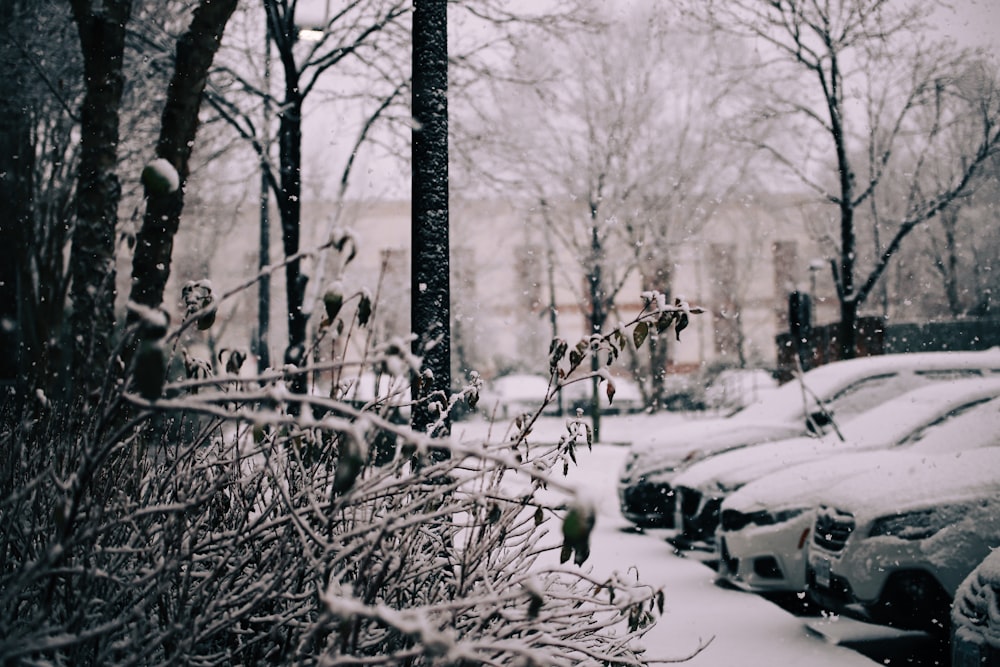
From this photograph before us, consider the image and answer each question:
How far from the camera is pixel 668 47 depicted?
18969 mm

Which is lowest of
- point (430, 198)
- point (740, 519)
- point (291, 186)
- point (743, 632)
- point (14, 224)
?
point (743, 632)

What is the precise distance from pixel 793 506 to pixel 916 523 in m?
1.34

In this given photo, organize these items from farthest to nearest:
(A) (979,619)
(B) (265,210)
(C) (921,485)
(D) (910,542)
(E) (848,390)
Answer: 1. (B) (265,210)
2. (E) (848,390)
3. (C) (921,485)
4. (D) (910,542)
5. (A) (979,619)

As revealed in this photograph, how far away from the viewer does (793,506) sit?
22.3 feet

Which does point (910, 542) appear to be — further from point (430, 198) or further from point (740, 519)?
point (430, 198)

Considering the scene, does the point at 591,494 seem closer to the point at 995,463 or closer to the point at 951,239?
the point at 995,463

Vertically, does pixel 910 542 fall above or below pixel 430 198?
below

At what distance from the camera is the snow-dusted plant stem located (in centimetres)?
168

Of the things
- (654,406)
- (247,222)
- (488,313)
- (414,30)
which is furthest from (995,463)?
(488,313)

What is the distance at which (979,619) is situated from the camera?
3.72m

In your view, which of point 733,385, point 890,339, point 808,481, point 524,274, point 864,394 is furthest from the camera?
point 524,274

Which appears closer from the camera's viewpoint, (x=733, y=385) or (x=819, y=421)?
(x=819, y=421)

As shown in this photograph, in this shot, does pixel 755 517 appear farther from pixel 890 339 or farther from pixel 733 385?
pixel 733 385

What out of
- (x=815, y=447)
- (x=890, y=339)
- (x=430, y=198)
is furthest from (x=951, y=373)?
(x=430, y=198)
